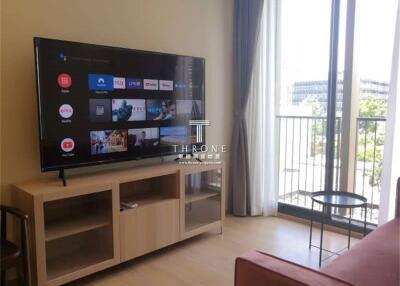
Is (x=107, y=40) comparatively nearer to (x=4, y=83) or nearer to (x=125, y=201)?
(x=4, y=83)

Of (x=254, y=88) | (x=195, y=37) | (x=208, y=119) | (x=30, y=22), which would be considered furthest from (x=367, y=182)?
(x=30, y=22)

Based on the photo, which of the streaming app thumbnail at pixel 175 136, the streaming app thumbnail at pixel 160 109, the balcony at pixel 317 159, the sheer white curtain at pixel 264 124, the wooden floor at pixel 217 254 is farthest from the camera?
the sheer white curtain at pixel 264 124

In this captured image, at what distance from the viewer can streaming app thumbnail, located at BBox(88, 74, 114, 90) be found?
235cm

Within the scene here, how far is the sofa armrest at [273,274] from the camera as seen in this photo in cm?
103

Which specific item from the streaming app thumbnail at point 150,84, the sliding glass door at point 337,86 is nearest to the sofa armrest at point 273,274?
the streaming app thumbnail at point 150,84

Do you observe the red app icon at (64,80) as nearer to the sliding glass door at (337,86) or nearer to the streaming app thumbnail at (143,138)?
the streaming app thumbnail at (143,138)

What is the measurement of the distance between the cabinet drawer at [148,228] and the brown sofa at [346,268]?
4.57 ft

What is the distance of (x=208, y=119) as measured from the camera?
3.54m

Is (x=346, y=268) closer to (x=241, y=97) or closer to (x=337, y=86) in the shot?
(x=337, y=86)

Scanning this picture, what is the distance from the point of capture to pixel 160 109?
9.13ft

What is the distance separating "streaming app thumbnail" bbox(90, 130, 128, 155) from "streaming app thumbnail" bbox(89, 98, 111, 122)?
0.31 ft

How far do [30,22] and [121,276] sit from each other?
1.85m

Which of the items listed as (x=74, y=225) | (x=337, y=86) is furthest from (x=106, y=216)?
(x=337, y=86)

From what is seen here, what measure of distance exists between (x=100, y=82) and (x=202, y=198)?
1.34 m
